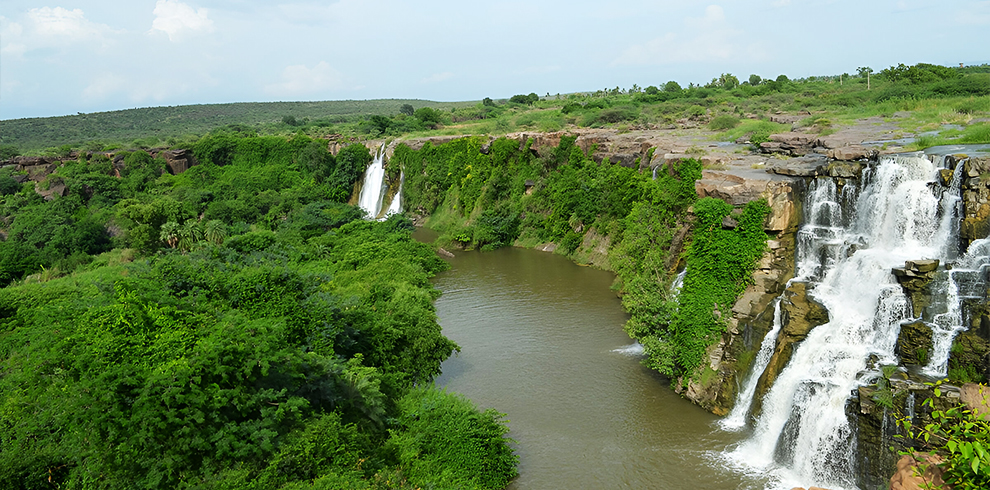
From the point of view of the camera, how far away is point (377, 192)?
54.0m

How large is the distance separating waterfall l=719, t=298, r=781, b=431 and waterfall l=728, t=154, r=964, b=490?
29.7 inches

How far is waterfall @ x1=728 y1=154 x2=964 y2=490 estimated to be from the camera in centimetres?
1502

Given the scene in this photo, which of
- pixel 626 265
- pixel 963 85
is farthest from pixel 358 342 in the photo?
pixel 963 85

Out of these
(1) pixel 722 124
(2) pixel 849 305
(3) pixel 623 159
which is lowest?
(2) pixel 849 305

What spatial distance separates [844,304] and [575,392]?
8.03 m

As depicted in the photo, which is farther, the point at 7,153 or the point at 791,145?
the point at 7,153

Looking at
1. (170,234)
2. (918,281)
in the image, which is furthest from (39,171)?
(918,281)

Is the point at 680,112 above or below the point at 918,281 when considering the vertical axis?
above

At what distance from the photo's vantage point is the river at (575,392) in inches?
627

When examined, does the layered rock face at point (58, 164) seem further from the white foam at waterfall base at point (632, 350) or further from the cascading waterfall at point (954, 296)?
the cascading waterfall at point (954, 296)

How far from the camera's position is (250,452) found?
452 inches

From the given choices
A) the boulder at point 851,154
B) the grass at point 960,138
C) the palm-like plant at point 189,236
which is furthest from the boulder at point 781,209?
the palm-like plant at point 189,236

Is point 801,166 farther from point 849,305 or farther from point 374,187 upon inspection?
point 374,187

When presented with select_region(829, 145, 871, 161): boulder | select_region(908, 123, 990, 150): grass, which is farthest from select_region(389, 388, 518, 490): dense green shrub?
select_region(908, 123, 990, 150): grass
